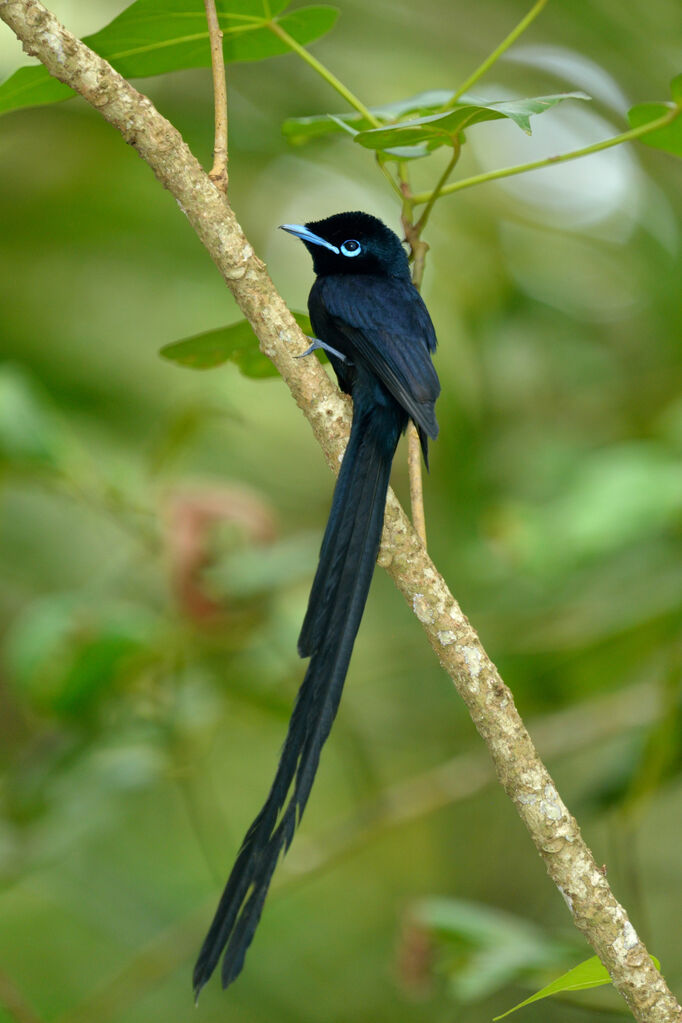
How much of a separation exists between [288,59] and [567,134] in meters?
0.83

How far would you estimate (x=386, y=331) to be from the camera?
1.23 metres

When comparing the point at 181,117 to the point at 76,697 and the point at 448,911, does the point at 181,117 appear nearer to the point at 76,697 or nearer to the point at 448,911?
the point at 76,697

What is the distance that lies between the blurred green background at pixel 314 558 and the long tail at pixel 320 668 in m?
0.62

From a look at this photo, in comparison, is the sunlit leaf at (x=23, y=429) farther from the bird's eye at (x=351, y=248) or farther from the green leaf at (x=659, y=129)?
the green leaf at (x=659, y=129)

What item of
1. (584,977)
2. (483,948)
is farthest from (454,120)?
(483,948)

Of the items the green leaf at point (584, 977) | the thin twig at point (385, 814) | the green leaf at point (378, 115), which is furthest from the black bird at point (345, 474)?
the thin twig at point (385, 814)

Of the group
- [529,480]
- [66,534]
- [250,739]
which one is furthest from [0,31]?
[250,739]

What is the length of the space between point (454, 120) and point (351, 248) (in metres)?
0.43

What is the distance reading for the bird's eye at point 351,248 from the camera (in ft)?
4.53

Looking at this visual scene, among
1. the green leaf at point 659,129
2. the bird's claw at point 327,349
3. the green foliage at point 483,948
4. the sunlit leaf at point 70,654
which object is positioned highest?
the green leaf at point 659,129

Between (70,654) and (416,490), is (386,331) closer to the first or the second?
(416,490)

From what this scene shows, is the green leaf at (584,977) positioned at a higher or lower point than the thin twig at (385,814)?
higher

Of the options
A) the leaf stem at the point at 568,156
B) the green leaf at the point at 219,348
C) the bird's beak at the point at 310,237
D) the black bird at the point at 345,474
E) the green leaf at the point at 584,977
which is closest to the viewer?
the green leaf at the point at 584,977

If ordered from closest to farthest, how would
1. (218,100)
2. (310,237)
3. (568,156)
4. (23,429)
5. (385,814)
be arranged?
(218,100) → (568,156) → (310,237) → (23,429) → (385,814)
